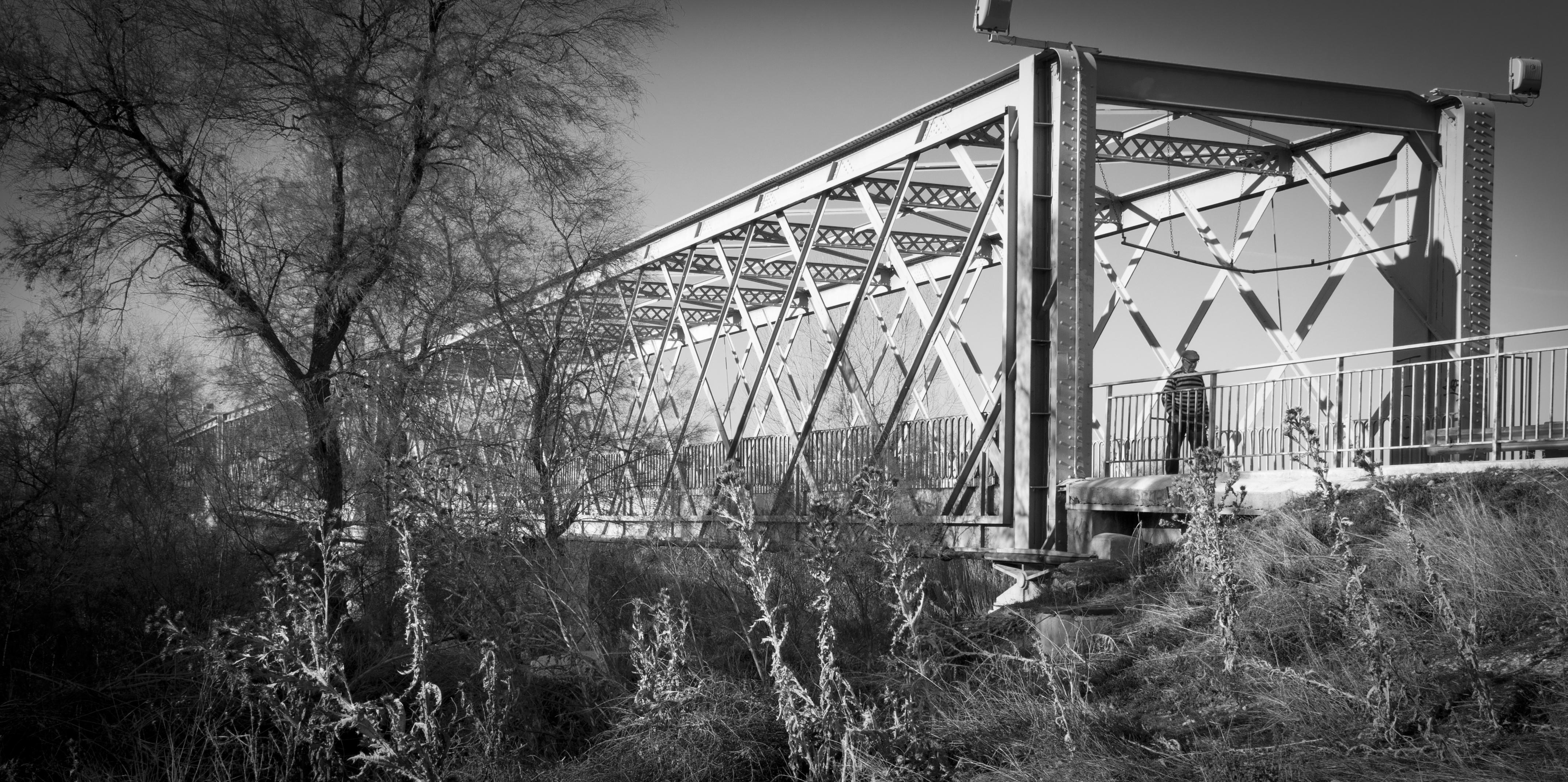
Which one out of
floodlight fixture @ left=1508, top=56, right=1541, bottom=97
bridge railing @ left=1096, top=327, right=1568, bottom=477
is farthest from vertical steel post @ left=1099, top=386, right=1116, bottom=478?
floodlight fixture @ left=1508, top=56, right=1541, bottom=97

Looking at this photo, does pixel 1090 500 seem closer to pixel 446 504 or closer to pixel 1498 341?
pixel 1498 341

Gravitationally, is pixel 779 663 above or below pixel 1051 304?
below

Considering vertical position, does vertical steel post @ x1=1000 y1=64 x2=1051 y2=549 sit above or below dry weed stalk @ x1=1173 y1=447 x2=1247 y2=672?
above

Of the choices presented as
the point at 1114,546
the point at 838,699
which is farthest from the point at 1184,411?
the point at 838,699

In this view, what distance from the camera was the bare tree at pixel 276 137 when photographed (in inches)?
461

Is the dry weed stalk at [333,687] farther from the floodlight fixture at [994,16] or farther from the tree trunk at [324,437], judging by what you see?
the floodlight fixture at [994,16]

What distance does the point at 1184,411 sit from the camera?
1393cm

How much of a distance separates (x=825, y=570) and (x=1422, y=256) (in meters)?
12.1

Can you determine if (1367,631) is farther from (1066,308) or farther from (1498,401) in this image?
(1066,308)

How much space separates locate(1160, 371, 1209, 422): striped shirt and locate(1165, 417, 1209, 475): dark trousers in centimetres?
6

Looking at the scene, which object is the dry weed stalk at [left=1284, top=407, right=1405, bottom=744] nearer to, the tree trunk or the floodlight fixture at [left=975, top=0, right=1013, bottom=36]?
the floodlight fixture at [left=975, top=0, right=1013, bottom=36]

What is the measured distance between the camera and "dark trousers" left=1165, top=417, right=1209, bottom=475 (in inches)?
540

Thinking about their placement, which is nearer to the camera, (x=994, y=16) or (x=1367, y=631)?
(x=1367, y=631)

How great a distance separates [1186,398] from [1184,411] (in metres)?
0.19
